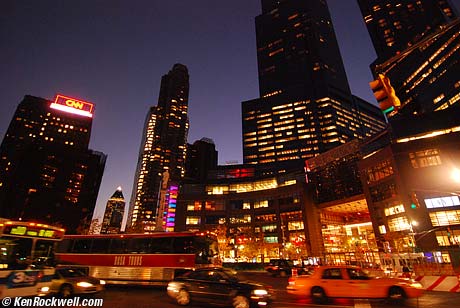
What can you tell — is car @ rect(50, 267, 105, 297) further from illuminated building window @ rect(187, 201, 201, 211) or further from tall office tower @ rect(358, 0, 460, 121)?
illuminated building window @ rect(187, 201, 201, 211)

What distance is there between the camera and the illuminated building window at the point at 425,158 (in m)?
44.8

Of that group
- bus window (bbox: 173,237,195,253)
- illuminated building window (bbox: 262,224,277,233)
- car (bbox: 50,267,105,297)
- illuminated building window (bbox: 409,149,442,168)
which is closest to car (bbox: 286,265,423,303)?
bus window (bbox: 173,237,195,253)

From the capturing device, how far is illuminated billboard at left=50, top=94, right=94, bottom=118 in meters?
47.7

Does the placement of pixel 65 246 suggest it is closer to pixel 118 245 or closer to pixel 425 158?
pixel 118 245

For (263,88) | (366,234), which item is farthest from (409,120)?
(263,88)

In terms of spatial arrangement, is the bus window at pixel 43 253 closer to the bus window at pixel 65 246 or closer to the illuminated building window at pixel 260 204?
the bus window at pixel 65 246

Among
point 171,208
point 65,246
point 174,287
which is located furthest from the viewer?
point 171,208

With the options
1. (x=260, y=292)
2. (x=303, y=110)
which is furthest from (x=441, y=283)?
(x=303, y=110)

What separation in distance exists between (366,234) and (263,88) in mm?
138017

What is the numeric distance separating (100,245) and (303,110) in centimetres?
14845

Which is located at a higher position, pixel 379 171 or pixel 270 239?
pixel 379 171

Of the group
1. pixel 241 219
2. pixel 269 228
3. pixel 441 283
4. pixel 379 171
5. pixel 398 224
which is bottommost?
pixel 441 283

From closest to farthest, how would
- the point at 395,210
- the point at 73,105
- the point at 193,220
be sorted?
the point at 395,210 < the point at 73,105 < the point at 193,220

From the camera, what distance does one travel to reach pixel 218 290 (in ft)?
32.1
